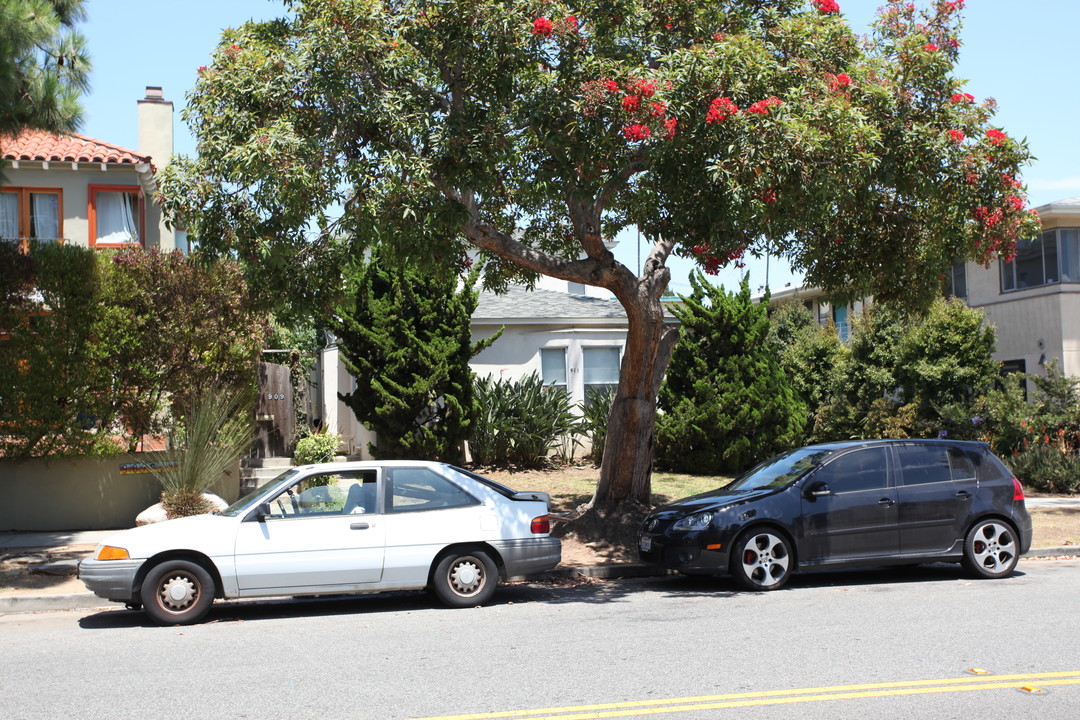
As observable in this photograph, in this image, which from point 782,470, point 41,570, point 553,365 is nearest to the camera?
point 782,470

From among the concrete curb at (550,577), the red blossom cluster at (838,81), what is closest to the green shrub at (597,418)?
the concrete curb at (550,577)

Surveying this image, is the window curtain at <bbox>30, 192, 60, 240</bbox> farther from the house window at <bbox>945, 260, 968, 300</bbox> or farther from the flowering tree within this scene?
the house window at <bbox>945, 260, 968, 300</bbox>

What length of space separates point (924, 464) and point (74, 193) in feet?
59.9

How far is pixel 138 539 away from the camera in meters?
8.72

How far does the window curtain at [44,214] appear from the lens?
20.8 metres

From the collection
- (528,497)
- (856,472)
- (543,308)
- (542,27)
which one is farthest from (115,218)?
(856,472)

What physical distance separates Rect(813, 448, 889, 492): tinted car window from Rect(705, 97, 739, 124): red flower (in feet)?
12.7

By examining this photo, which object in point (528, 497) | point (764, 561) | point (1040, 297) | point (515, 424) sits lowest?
point (764, 561)

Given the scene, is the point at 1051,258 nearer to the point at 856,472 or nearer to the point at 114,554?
the point at 856,472

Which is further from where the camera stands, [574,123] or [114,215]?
[114,215]

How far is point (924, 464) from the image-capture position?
10.6 m

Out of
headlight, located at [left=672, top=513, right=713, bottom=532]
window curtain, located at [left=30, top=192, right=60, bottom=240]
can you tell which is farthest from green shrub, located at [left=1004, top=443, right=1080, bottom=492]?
window curtain, located at [left=30, top=192, right=60, bottom=240]

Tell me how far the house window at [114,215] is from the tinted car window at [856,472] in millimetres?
16350

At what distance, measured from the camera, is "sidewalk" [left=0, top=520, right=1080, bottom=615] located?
10.0m
